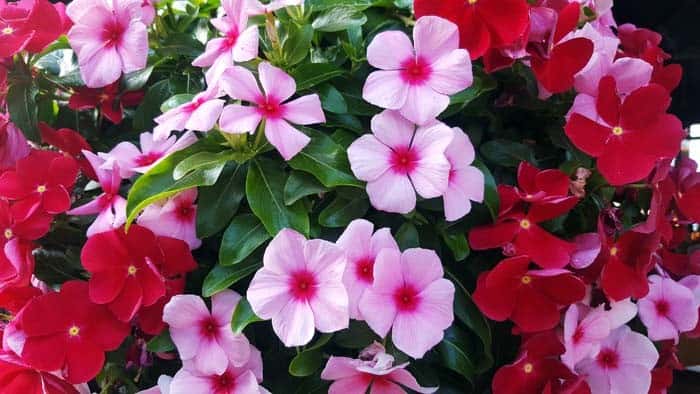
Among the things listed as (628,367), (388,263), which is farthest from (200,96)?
(628,367)

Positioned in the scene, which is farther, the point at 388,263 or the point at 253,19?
the point at 253,19

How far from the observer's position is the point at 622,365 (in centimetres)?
63

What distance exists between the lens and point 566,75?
0.59 m

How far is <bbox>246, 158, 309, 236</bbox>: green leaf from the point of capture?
537 millimetres

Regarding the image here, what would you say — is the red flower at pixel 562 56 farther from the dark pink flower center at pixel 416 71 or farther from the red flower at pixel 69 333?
the red flower at pixel 69 333

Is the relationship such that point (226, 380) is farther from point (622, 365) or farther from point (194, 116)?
point (622, 365)

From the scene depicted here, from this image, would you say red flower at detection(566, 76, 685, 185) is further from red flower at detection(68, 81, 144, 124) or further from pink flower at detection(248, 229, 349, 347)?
red flower at detection(68, 81, 144, 124)

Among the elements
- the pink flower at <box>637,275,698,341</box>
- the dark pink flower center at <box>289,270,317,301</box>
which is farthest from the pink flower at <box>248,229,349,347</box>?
the pink flower at <box>637,275,698,341</box>

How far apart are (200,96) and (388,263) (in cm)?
21

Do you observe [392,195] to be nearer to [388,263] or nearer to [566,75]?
[388,263]

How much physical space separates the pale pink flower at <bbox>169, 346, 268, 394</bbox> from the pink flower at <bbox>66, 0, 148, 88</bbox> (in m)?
0.28

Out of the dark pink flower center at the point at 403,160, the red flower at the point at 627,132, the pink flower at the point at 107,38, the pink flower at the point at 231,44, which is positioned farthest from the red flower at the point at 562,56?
the pink flower at the point at 107,38

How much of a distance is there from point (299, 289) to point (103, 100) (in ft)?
1.08

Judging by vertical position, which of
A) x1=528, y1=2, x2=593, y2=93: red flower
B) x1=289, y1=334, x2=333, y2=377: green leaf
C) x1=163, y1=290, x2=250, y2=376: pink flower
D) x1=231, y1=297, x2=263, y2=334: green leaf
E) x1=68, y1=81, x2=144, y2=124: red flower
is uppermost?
x1=528, y1=2, x2=593, y2=93: red flower
